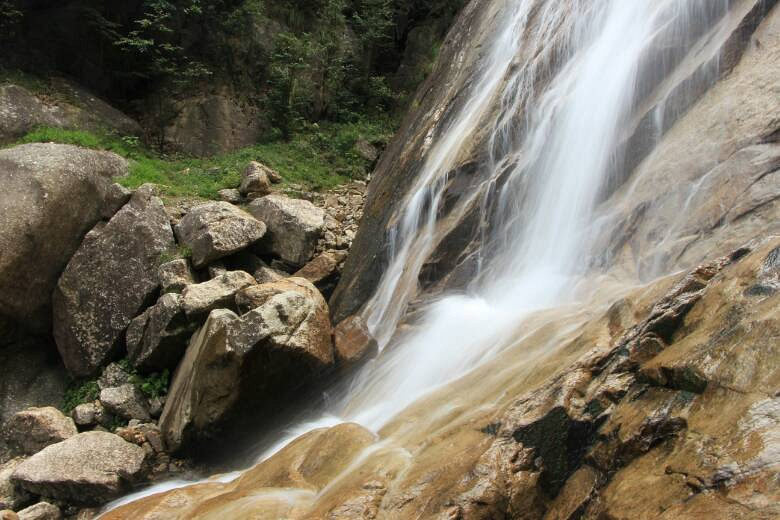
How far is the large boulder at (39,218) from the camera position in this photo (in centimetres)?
983

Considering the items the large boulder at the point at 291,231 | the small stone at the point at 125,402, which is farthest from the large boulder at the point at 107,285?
the large boulder at the point at 291,231

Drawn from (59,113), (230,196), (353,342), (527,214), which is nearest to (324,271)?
(353,342)

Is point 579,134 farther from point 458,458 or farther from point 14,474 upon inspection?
point 14,474

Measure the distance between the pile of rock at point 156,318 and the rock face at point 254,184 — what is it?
49mm

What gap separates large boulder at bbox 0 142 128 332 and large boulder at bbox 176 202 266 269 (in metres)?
1.78

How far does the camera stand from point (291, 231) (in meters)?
10.7

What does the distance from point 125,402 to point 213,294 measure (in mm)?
2073

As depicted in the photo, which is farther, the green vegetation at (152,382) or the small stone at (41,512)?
the green vegetation at (152,382)

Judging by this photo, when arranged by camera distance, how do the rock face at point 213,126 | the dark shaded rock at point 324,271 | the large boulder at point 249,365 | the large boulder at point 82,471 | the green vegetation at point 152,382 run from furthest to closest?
the rock face at point 213,126, the dark shaded rock at point 324,271, the green vegetation at point 152,382, the large boulder at point 249,365, the large boulder at point 82,471

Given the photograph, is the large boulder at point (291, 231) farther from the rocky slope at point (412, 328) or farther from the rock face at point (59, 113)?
the rock face at point (59, 113)

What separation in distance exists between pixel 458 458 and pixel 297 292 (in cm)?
439

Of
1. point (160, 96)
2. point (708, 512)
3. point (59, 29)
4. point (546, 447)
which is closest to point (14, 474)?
point (546, 447)

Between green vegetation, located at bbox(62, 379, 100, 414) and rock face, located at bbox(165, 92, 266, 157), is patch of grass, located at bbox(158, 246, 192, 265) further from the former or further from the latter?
rock face, located at bbox(165, 92, 266, 157)

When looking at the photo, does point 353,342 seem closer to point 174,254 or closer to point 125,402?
point 125,402
